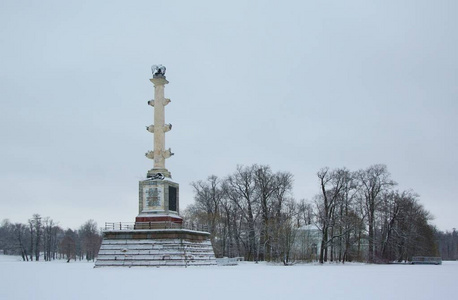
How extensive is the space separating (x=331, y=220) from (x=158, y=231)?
24.0 meters

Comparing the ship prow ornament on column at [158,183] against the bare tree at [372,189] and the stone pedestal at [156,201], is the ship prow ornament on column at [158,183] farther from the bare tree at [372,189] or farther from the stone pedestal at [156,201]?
the bare tree at [372,189]

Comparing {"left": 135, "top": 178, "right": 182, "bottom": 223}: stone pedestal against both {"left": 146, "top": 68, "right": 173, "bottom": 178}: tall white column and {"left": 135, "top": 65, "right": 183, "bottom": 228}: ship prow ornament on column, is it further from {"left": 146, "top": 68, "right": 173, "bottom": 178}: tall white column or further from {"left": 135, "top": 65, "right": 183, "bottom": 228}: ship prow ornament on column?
{"left": 146, "top": 68, "right": 173, "bottom": 178}: tall white column

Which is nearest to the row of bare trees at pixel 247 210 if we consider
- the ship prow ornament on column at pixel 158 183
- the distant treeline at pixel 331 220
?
the distant treeline at pixel 331 220

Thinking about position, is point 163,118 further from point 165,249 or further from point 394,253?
point 394,253

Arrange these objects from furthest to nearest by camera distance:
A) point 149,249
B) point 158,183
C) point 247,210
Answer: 1. point 247,210
2. point 158,183
3. point 149,249

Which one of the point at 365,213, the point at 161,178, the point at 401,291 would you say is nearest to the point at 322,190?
the point at 365,213

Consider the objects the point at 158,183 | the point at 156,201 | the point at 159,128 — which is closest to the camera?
the point at 156,201

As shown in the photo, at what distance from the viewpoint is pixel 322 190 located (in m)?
60.2

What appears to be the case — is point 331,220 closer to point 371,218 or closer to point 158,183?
point 371,218

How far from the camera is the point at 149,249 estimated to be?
4144cm

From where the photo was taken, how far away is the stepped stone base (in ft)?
133

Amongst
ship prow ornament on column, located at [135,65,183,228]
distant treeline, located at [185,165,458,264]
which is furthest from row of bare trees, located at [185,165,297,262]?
ship prow ornament on column, located at [135,65,183,228]

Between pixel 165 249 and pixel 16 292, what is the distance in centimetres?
2432

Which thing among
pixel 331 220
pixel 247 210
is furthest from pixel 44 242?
pixel 331 220
